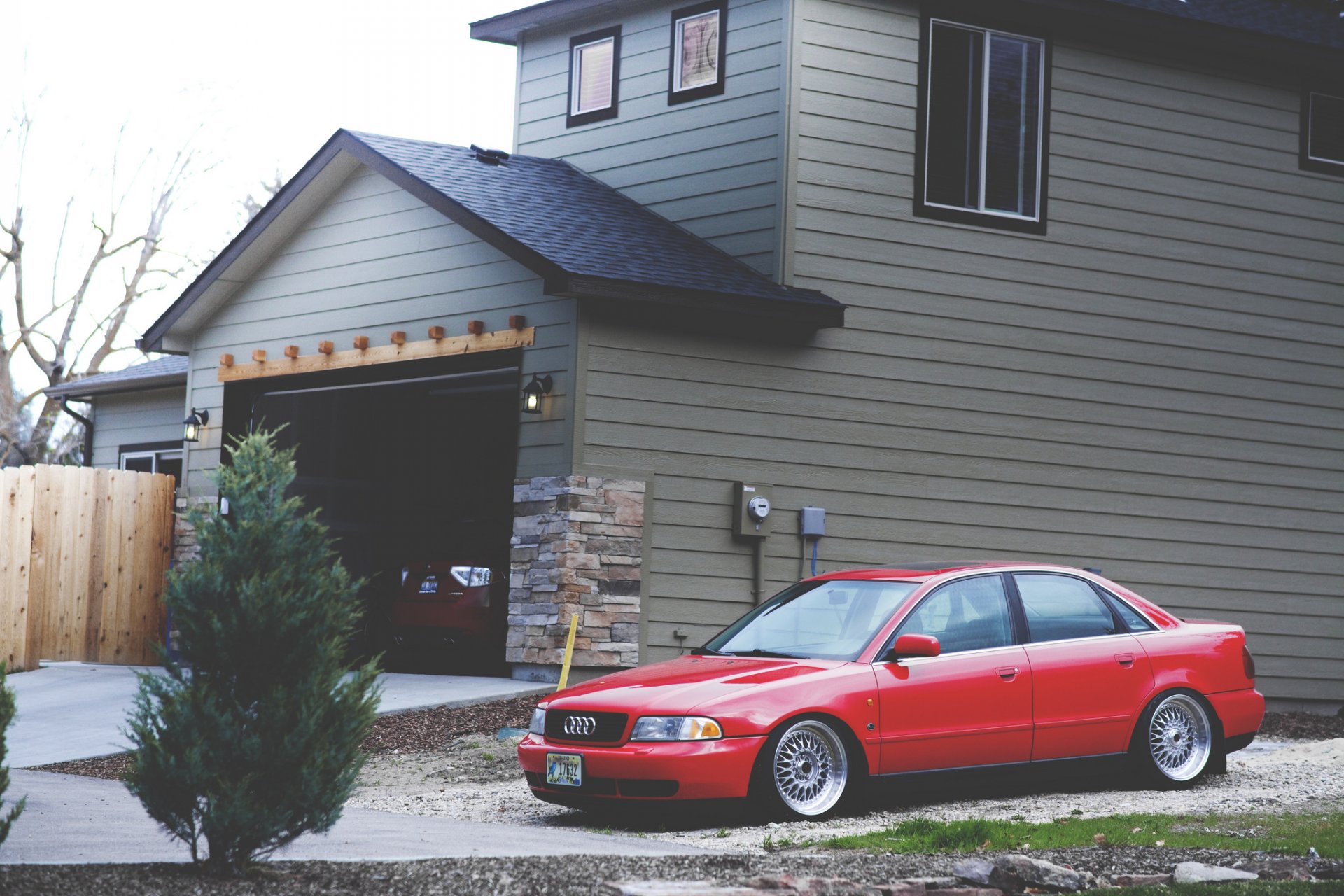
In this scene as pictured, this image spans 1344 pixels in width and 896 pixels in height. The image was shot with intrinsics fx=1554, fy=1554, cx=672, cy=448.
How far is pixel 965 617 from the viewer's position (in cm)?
926

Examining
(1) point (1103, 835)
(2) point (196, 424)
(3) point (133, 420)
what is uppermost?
(3) point (133, 420)

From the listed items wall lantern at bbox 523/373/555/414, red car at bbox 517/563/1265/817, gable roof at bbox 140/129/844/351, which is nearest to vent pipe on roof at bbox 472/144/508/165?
gable roof at bbox 140/129/844/351

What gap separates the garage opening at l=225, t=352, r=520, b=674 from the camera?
606 inches

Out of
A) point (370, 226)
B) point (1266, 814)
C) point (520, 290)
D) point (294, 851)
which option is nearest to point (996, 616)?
point (1266, 814)

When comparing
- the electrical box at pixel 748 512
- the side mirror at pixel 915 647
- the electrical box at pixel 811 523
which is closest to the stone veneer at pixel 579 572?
the electrical box at pixel 748 512

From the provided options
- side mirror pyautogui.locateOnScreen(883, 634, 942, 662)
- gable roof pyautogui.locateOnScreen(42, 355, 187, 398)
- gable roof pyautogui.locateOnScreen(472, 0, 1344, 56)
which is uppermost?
gable roof pyautogui.locateOnScreen(472, 0, 1344, 56)

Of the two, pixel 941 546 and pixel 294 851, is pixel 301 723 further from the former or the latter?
pixel 941 546

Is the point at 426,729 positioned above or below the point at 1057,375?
below

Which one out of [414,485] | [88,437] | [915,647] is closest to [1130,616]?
[915,647]

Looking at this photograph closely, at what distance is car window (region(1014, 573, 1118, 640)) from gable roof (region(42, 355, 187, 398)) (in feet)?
46.5

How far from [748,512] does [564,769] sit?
5726 millimetres

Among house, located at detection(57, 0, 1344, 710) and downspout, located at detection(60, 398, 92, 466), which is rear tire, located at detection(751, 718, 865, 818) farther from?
downspout, located at detection(60, 398, 92, 466)

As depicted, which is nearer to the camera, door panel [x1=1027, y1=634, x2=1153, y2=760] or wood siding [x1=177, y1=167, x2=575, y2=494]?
door panel [x1=1027, y1=634, x2=1153, y2=760]

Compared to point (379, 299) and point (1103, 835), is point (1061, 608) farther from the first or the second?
point (379, 299)
